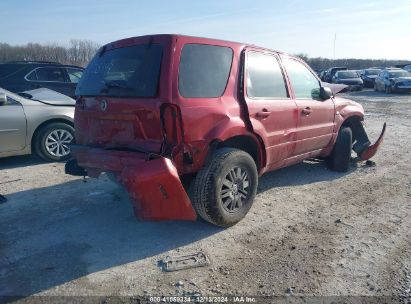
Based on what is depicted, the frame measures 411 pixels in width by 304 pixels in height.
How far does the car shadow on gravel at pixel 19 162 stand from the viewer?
6.41 meters

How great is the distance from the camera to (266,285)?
2938 mm

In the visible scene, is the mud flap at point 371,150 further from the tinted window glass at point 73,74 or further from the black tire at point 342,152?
the tinted window glass at point 73,74

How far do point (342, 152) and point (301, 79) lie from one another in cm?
155

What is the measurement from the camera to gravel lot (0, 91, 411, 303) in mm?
2945

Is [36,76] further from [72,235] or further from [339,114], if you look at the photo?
[339,114]

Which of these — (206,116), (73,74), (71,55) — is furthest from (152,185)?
(71,55)

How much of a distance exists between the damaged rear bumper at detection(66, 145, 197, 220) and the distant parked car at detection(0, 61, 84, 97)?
5.85m

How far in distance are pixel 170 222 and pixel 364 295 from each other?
2.09 m

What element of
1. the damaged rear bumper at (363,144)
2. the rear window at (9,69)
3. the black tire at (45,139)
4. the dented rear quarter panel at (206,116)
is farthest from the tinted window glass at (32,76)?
the damaged rear bumper at (363,144)

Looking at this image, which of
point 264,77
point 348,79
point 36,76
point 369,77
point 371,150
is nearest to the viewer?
point 264,77

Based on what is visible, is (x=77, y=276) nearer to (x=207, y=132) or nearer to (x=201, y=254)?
(x=201, y=254)

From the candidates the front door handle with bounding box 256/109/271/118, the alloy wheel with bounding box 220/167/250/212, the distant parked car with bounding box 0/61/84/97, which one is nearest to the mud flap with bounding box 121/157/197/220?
the alloy wheel with bounding box 220/167/250/212

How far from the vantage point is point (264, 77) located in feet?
14.6

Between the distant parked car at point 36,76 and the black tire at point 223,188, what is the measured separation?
5.95 m
